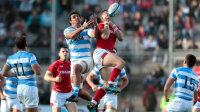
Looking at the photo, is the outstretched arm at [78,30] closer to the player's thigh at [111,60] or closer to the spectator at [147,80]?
the player's thigh at [111,60]

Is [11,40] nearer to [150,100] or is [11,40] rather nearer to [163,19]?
[150,100]

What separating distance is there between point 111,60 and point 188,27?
7.52 meters

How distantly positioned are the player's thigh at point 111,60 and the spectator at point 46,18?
7017 millimetres

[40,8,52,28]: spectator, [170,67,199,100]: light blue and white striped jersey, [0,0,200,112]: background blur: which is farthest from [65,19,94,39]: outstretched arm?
[40,8,52,28]: spectator

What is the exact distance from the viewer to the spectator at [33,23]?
654 inches

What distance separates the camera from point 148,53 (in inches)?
616

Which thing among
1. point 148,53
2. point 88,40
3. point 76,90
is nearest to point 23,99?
point 76,90

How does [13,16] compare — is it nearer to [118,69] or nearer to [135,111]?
[135,111]

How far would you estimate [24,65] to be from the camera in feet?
32.4

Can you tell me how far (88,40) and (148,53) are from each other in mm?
5802

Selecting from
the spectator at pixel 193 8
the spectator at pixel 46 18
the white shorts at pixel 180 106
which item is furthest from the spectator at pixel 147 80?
the white shorts at pixel 180 106

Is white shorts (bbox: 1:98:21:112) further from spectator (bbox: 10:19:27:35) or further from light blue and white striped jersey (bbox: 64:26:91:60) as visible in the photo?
spectator (bbox: 10:19:27:35)

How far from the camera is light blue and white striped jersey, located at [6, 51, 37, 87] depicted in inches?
387

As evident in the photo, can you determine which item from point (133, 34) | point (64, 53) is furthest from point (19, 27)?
point (64, 53)
